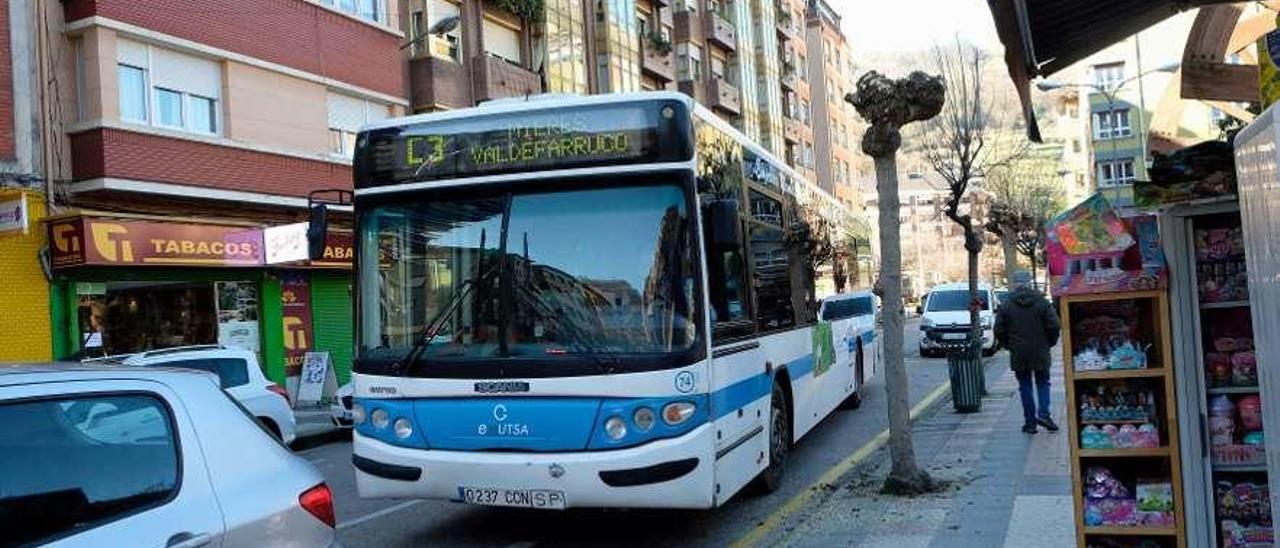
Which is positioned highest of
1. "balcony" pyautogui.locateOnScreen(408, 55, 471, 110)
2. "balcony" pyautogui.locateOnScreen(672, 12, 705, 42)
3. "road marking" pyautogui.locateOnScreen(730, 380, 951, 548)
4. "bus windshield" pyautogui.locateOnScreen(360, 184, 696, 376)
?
"balcony" pyautogui.locateOnScreen(672, 12, 705, 42)

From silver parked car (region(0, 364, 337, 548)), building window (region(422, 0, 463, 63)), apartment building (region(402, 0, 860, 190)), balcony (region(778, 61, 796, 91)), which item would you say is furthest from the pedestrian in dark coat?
balcony (region(778, 61, 796, 91))

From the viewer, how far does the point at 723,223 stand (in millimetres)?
6395

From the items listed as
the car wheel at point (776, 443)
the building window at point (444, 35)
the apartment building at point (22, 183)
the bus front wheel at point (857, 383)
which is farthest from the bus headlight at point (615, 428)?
the building window at point (444, 35)

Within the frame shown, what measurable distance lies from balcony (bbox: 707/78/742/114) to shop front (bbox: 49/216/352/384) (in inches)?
1058

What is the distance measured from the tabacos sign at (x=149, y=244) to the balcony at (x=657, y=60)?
2260cm

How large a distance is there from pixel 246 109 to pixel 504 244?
1400 centimetres

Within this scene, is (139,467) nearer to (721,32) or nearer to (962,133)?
(962,133)

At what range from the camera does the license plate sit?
617cm

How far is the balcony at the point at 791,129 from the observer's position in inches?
2331

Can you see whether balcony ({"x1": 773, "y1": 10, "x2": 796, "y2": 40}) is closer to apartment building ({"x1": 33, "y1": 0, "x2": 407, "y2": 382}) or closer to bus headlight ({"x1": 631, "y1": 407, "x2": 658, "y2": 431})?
apartment building ({"x1": 33, "y1": 0, "x2": 407, "y2": 382})

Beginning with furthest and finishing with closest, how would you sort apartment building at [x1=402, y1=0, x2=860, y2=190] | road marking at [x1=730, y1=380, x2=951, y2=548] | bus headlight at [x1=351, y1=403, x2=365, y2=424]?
apartment building at [x1=402, y1=0, x2=860, y2=190]
road marking at [x1=730, y1=380, x2=951, y2=548]
bus headlight at [x1=351, y1=403, x2=365, y2=424]

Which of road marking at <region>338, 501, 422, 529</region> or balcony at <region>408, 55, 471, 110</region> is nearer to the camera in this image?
road marking at <region>338, 501, 422, 529</region>

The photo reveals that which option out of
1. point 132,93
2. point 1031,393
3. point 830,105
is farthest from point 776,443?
point 830,105

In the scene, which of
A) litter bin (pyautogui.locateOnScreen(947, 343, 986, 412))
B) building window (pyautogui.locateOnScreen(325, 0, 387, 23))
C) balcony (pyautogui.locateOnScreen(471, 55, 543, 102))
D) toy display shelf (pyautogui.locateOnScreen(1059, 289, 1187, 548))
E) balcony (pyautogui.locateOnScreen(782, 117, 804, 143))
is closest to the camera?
toy display shelf (pyautogui.locateOnScreen(1059, 289, 1187, 548))
